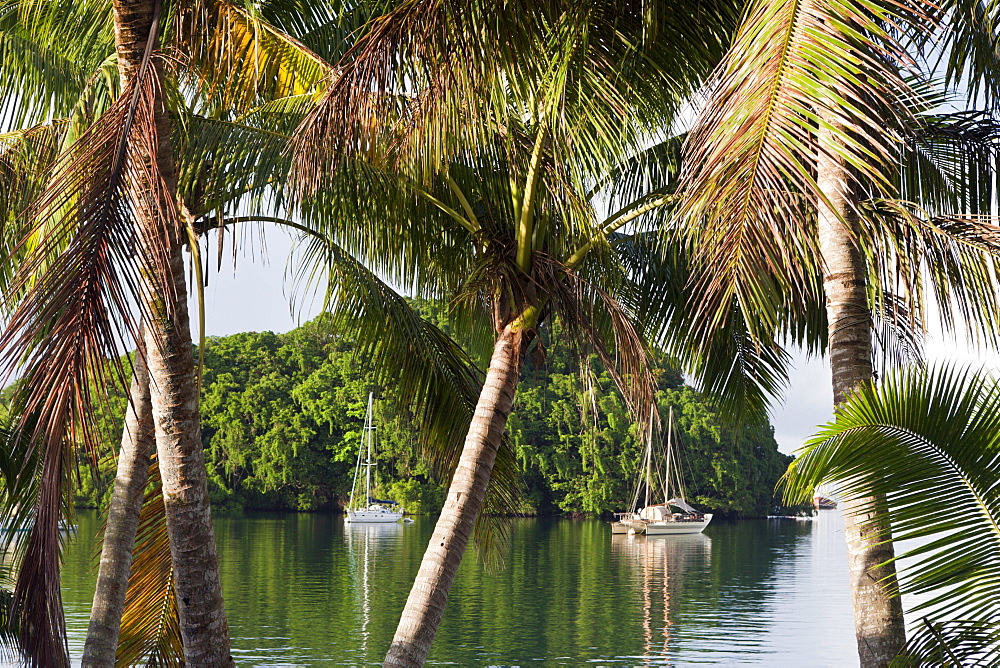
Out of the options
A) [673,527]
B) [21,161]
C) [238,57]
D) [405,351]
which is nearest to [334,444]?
[673,527]

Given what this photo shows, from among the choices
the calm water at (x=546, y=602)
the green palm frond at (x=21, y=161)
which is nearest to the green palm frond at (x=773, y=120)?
the green palm frond at (x=21, y=161)

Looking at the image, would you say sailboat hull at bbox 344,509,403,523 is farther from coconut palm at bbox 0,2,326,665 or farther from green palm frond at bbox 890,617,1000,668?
green palm frond at bbox 890,617,1000,668

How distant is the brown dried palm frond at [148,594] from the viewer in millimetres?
7699

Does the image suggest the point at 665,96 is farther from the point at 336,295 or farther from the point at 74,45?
the point at 74,45

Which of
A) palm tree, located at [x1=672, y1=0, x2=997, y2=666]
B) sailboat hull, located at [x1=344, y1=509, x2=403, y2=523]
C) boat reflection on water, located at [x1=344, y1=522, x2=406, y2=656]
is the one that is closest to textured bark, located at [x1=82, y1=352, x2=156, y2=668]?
palm tree, located at [x1=672, y1=0, x2=997, y2=666]

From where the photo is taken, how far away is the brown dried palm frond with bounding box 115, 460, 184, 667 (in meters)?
7.70

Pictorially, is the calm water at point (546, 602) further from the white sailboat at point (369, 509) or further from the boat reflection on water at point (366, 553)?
the white sailboat at point (369, 509)

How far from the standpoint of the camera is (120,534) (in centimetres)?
669

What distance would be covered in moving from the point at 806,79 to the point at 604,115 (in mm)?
2522

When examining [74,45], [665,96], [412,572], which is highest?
[74,45]

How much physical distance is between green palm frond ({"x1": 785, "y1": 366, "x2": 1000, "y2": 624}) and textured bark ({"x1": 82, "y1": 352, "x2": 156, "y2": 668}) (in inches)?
174

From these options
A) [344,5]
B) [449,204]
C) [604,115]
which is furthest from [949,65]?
[344,5]

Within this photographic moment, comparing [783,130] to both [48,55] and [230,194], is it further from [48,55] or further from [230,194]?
[48,55]

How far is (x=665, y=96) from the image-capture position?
607 cm
